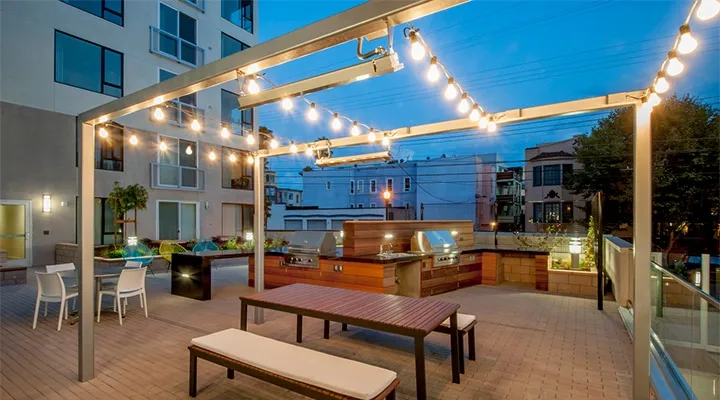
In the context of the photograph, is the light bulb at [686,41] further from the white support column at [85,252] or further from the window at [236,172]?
the window at [236,172]

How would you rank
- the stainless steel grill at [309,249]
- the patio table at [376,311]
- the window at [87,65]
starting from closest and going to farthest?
the patio table at [376,311] → the stainless steel grill at [309,249] → the window at [87,65]

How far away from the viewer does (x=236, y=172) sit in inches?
587

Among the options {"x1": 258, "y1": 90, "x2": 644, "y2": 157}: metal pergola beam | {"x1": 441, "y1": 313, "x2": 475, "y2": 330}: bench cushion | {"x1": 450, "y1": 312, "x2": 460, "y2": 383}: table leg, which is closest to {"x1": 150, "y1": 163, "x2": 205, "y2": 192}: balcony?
{"x1": 258, "y1": 90, "x2": 644, "y2": 157}: metal pergola beam

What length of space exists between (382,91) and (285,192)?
186ft

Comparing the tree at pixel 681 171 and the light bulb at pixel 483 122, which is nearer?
the light bulb at pixel 483 122

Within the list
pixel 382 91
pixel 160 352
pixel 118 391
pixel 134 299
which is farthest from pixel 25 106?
pixel 382 91

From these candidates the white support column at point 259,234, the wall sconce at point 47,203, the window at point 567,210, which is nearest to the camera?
the white support column at point 259,234

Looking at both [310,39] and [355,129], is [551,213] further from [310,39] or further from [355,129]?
[310,39]

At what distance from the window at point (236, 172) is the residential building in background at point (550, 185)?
51.3 feet

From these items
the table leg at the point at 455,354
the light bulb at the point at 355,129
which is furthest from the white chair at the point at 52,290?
the table leg at the point at 455,354

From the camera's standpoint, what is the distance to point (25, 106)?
9352 millimetres

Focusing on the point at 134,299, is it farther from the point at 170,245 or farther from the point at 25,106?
the point at 25,106

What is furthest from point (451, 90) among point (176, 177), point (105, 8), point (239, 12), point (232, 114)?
point (239, 12)

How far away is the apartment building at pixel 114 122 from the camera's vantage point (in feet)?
30.4
